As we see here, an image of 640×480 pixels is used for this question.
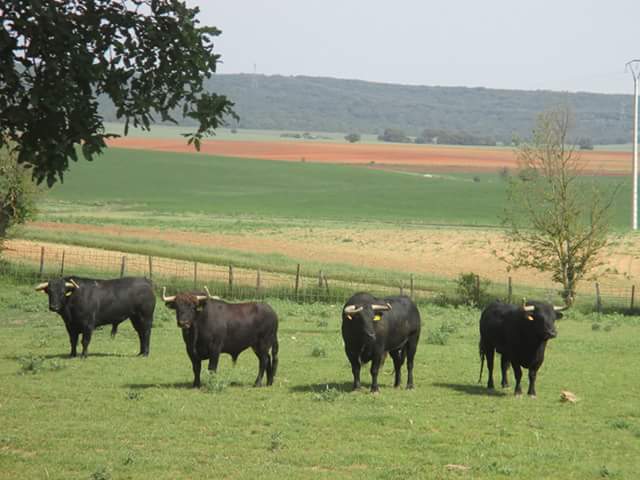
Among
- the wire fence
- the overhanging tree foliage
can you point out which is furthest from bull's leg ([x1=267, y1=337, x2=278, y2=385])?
the wire fence

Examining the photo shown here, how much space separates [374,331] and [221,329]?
284 cm

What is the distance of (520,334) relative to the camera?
2016cm

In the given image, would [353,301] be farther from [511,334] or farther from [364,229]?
[364,229]

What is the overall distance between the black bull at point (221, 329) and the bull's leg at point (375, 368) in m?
2.00

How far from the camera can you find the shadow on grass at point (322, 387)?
19906mm

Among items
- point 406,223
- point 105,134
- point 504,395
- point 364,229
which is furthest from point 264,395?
point 406,223

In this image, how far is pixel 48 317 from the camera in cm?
3195

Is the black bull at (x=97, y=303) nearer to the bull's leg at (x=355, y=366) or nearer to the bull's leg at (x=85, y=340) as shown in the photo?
the bull's leg at (x=85, y=340)

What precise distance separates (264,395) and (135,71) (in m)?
7.94

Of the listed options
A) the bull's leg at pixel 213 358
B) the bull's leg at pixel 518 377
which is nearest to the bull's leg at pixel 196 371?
the bull's leg at pixel 213 358

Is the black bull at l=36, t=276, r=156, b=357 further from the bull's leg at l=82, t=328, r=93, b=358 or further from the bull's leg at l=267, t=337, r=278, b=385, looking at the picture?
the bull's leg at l=267, t=337, r=278, b=385

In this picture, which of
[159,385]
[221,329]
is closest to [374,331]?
[221,329]

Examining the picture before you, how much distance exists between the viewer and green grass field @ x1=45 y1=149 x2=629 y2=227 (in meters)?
100

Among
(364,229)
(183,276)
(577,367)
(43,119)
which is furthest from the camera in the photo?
(364,229)
